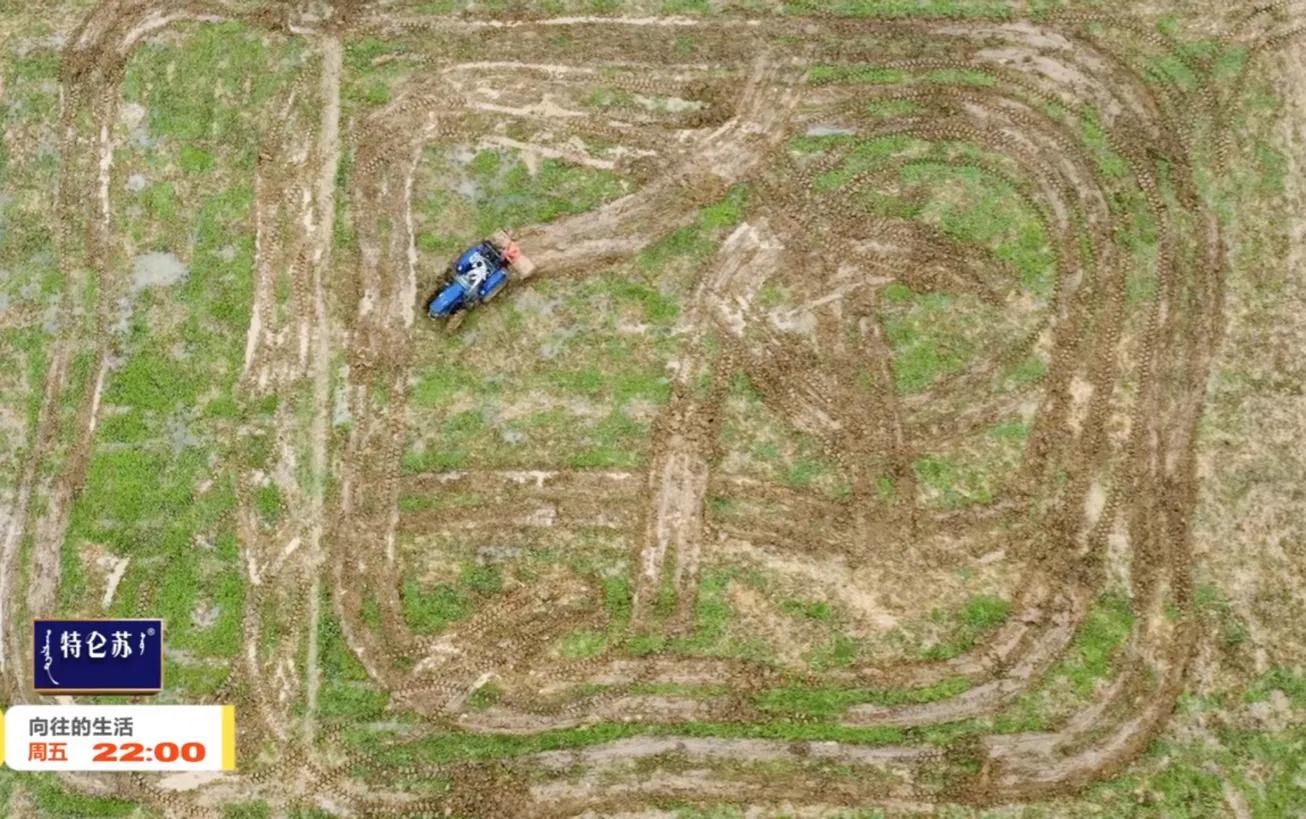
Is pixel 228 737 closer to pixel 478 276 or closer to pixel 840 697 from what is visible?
pixel 478 276

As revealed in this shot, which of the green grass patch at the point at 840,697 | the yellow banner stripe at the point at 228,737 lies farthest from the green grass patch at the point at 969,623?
the yellow banner stripe at the point at 228,737

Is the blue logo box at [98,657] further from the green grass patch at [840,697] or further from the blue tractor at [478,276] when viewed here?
the green grass patch at [840,697]

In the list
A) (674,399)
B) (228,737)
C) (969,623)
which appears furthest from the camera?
(674,399)

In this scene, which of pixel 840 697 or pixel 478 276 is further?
pixel 478 276

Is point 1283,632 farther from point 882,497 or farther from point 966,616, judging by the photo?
point 882,497

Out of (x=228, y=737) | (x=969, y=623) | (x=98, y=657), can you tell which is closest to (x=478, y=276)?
(x=228, y=737)

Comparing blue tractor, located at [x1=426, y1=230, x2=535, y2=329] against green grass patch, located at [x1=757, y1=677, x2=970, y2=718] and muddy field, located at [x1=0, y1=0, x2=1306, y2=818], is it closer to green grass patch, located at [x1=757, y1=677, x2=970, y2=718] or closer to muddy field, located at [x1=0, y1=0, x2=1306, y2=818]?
muddy field, located at [x1=0, y1=0, x2=1306, y2=818]

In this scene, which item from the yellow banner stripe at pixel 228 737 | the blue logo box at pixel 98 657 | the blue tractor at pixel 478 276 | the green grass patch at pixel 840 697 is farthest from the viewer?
the blue tractor at pixel 478 276
